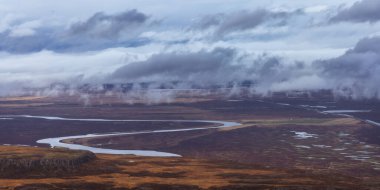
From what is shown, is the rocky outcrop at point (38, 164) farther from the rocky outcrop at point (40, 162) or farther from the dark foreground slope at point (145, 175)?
the dark foreground slope at point (145, 175)

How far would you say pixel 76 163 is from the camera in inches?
5354

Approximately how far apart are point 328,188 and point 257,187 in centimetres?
1350

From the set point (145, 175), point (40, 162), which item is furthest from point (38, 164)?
point (145, 175)

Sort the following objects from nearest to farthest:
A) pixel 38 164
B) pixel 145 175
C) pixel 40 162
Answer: pixel 145 175, pixel 38 164, pixel 40 162

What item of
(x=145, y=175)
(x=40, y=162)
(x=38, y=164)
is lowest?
(x=145, y=175)

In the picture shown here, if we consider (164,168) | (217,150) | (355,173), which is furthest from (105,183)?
(217,150)

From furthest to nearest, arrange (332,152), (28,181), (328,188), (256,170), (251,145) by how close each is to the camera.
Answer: (251,145), (332,152), (256,170), (28,181), (328,188)

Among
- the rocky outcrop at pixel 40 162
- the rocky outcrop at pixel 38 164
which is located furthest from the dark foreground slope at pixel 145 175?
the rocky outcrop at pixel 38 164

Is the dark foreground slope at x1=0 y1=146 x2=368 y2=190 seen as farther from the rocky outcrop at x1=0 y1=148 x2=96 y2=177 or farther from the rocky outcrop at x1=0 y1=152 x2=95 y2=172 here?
the rocky outcrop at x1=0 y1=152 x2=95 y2=172

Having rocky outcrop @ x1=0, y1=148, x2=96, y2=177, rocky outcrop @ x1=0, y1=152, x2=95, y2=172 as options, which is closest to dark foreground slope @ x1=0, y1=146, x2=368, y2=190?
rocky outcrop @ x1=0, y1=148, x2=96, y2=177

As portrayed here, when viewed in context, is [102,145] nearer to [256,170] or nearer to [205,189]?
[256,170]

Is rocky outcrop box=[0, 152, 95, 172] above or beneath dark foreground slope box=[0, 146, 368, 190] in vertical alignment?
above

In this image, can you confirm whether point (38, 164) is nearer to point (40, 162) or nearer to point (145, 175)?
point (40, 162)

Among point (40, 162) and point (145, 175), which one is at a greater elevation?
point (40, 162)
